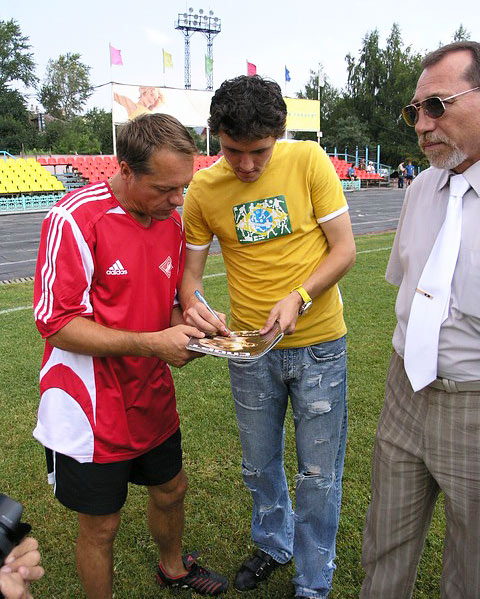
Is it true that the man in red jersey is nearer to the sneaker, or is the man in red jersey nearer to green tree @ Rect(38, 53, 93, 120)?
the sneaker

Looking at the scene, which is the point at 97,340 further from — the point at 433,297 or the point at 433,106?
the point at 433,106

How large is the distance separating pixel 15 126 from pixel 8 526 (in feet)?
177

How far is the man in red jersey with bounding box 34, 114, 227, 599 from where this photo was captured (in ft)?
Result: 6.82

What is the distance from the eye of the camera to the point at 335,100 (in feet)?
226

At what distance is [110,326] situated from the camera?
222cm

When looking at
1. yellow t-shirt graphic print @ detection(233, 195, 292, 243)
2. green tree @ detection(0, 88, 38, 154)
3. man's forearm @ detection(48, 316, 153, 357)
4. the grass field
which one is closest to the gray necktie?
yellow t-shirt graphic print @ detection(233, 195, 292, 243)

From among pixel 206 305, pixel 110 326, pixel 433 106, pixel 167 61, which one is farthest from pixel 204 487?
pixel 167 61

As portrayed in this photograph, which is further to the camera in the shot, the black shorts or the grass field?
the grass field

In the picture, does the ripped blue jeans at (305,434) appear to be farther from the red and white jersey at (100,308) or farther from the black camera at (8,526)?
the black camera at (8,526)

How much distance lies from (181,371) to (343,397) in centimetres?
320

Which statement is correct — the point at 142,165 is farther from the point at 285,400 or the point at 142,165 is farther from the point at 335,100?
the point at 335,100

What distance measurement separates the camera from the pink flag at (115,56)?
3762cm

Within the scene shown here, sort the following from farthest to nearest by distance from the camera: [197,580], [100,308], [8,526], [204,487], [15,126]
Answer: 1. [15,126]
2. [204,487]
3. [197,580]
4. [100,308]
5. [8,526]
